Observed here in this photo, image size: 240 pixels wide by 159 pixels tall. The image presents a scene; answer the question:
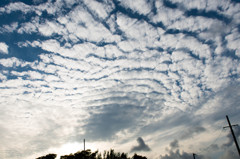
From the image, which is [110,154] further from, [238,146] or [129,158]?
[238,146]

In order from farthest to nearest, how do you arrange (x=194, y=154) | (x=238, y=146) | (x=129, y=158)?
(x=194, y=154), (x=129, y=158), (x=238, y=146)

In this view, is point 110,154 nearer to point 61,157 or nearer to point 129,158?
point 129,158

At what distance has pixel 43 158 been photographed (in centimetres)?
2883

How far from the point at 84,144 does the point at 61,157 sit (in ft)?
43.0

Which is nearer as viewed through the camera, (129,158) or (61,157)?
(61,157)

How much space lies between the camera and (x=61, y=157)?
2628 cm

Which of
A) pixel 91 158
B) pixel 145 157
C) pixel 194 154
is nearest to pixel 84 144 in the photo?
pixel 91 158

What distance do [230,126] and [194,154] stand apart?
1367 inches

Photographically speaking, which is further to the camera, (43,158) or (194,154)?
(194,154)

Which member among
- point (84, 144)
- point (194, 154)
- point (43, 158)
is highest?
point (84, 144)

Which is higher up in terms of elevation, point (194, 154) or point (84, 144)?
point (84, 144)

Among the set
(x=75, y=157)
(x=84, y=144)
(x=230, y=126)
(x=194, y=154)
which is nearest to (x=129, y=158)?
(x=84, y=144)

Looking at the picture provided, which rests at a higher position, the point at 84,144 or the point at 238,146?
the point at 84,144

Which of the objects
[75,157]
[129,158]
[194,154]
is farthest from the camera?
[194,154]
